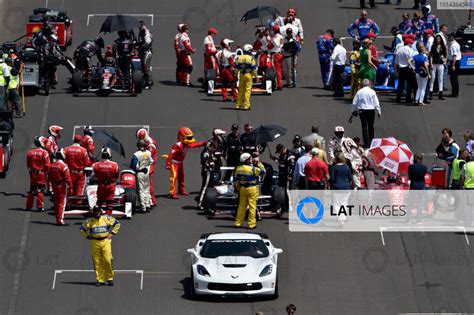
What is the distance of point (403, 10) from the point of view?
55.1m

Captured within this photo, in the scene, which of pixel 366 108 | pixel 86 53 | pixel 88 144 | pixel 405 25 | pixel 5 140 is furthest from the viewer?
pixel 405 25

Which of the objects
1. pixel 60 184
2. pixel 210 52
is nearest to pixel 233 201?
pixel 60 184

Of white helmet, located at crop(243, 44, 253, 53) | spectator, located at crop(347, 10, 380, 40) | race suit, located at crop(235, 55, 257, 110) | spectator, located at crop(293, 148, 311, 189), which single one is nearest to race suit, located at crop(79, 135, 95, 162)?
spectator, located at crop(293, 148, 311, 189)

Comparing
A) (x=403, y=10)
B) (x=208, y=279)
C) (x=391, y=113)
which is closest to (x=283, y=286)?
(x=208, y=279)

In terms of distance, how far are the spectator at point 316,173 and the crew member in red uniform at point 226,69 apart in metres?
8.94

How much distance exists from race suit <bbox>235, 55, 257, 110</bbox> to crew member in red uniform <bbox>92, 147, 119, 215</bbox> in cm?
735

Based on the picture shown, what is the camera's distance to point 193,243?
124 ft

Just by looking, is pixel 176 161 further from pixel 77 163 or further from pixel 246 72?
pixel 246 72

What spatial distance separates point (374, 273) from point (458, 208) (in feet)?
12.0

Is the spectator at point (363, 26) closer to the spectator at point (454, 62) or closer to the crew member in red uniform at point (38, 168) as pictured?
the spectator at point (454, 62)

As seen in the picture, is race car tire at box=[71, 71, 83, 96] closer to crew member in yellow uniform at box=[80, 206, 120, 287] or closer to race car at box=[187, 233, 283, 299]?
crew member in yellow uniform at box=[80, 206, 120, 287]

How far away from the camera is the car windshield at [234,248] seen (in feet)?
114

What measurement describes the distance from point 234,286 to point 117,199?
6177 millimetres

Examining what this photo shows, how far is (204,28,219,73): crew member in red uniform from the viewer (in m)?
48.2
